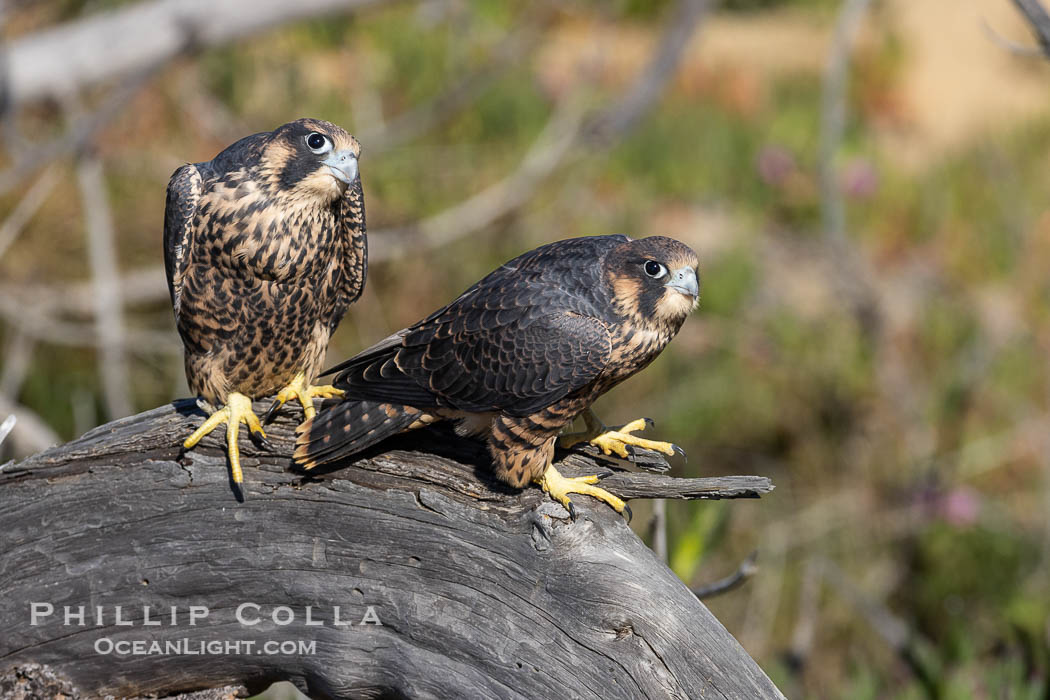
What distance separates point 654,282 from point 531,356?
0.30 m

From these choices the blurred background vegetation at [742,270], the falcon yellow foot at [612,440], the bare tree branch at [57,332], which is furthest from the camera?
the blurred background vegetation at [742,270]

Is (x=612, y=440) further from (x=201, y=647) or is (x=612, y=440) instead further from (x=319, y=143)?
(x=201, y=647)

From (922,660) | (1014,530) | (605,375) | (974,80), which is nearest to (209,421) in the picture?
(605,375)

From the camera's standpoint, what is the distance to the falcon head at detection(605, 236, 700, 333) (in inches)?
78.8

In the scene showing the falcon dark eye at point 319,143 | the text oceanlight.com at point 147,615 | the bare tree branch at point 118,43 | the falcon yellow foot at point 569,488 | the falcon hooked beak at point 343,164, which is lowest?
the text oceanlight.com at point 147,615

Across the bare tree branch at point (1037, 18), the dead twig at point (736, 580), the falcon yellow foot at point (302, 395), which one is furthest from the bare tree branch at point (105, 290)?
the bare tree branch at point (1037, 18)

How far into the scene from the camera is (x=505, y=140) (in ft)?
25.7

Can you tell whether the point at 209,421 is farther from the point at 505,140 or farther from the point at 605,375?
the point at 505,140

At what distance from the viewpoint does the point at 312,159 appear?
202 cm

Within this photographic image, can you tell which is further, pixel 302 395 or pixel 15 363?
pixel 15 363

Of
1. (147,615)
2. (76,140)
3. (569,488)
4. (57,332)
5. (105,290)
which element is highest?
(76,140)

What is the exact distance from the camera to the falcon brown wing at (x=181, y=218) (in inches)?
84.3

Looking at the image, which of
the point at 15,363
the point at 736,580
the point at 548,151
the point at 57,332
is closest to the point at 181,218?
the point at 736,580

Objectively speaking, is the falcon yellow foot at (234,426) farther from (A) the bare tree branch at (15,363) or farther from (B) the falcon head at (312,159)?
(A) the bare tree branch at (15,363)
